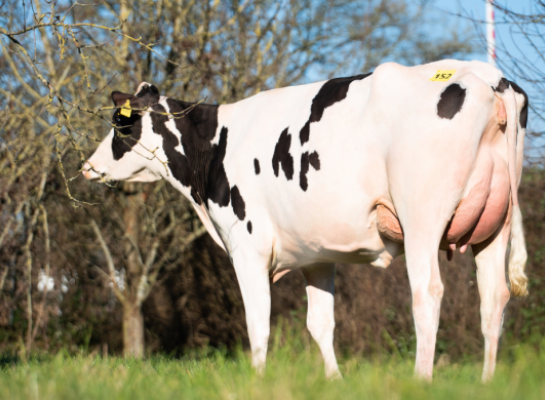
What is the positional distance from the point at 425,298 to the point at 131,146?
3309mm

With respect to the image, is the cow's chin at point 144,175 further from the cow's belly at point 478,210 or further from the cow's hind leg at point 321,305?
the cow's belly at point 478,210

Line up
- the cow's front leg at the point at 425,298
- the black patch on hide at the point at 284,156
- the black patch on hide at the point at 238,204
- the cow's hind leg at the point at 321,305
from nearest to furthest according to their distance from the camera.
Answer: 1. the cow's front leg at the point at 425,298
2. the black patch on hide at the point at 284,156
3. the black patch on hide at the point at 238,204
4. the cow's hind leg at the point at 321,305

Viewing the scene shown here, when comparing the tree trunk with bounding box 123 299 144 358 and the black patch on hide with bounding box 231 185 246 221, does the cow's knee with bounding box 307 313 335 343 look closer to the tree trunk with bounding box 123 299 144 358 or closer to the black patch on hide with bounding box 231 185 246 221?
the black patch on hide with bounding box 231 185 246 221

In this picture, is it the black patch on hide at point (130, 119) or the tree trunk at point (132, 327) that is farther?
the tree trunk at point (132, 327)

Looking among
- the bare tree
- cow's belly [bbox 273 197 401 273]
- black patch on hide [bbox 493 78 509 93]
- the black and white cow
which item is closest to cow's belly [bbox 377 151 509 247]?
the black and white cow

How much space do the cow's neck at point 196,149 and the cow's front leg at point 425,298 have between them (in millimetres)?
1927

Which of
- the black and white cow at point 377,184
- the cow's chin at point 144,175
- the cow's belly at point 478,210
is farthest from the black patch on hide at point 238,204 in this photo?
the cow's chin at point 144,175

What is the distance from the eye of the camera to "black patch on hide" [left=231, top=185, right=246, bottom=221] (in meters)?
4.64

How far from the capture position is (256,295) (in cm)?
455

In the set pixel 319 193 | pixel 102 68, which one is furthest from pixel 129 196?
pixel 319 193

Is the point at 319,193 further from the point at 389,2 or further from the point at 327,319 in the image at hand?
the point at 389,2

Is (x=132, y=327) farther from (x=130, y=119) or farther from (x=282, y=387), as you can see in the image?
(x=282, y=387)

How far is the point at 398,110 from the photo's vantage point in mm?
3660

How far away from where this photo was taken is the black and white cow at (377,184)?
3.49m
